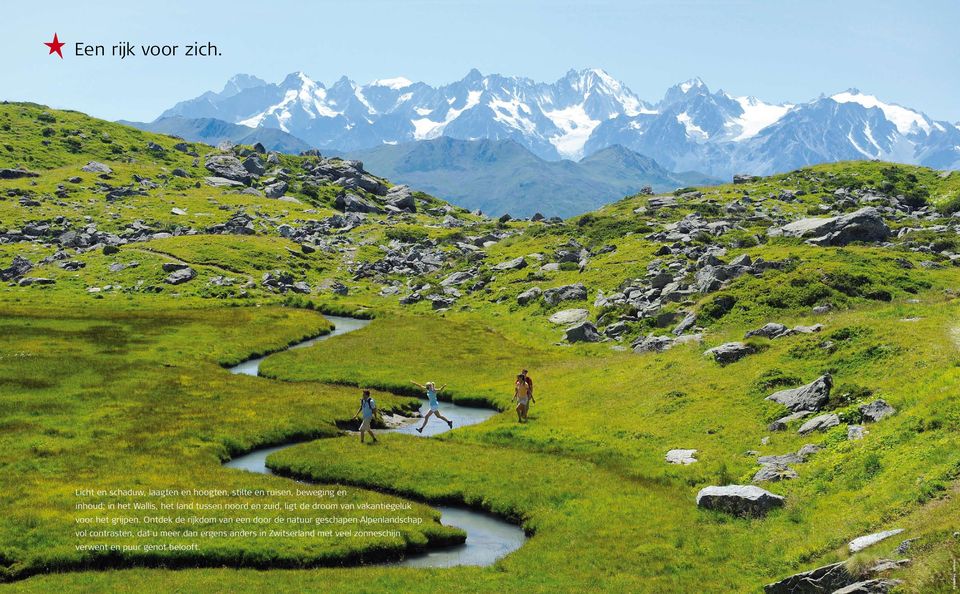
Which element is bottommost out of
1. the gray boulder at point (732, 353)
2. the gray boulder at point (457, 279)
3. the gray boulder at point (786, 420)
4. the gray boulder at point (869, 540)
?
the gray boulder at point (457, 279)

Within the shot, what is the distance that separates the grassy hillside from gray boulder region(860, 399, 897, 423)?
1.46ft

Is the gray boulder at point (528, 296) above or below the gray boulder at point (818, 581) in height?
below

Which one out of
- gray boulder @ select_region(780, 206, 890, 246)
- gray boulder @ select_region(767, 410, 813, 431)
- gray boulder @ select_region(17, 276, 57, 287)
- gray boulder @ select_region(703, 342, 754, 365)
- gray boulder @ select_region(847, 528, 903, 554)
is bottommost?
gray boulder @ select_region(17, 276, 57, 287)

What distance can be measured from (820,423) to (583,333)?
143 ft

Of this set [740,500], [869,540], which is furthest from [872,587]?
[740,500]

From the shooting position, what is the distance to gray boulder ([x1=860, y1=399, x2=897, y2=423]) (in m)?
31.4

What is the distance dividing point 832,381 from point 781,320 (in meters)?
20.5

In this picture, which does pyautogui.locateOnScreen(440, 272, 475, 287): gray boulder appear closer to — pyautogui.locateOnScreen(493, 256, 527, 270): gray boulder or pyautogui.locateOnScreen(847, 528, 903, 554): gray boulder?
pyautogui.locateOnScreen(493, 256, 527, 270): gray boulder

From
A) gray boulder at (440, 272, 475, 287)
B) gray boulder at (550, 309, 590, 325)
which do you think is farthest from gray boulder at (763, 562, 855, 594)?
gray boulder at (440, 272, 475, 287)

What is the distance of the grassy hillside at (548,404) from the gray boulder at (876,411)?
444 millimetres

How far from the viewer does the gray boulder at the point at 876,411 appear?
3144cm

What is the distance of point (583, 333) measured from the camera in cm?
7744

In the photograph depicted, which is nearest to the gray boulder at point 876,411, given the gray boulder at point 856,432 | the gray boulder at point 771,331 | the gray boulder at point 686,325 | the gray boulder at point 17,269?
the gray boulder at point 856,432

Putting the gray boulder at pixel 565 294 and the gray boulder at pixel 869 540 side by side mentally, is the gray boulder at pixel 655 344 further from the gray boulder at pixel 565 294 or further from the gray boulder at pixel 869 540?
the gray boulder at pixel 869 540
